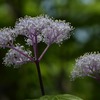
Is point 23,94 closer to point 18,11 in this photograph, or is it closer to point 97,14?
point 18,11

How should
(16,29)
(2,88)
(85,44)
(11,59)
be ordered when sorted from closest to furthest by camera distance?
1. (16,29)
2. (11,59)
3. (2,88)
4. (85,44)

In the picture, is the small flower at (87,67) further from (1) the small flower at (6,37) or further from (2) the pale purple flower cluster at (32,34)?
(1) the small flower at (6,37)

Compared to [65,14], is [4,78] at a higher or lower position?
lower

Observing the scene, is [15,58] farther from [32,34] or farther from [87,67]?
[87,67]

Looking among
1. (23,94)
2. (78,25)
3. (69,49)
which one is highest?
(78,25)

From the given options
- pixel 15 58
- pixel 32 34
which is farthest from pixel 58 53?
pixel 32 34

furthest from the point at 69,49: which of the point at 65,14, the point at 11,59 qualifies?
the point at 11,59

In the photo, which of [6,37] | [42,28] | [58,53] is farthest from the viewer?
[58,53]
